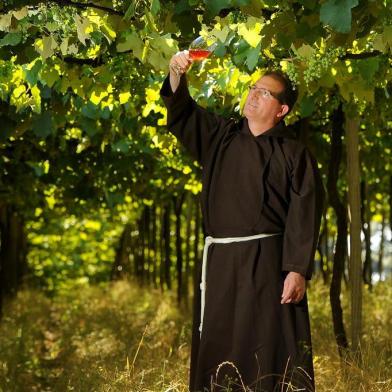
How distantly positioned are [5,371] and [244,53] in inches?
185

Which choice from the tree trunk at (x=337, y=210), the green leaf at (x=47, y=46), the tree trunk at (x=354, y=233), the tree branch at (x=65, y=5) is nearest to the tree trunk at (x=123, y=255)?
the tree trunk at (x=337, y=210)

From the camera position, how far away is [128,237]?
932 inches

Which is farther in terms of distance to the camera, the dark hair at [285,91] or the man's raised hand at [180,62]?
the dark hair at [285,91]

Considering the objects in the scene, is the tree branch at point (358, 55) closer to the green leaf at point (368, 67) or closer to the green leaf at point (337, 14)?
the green leaf at point (368, 67)

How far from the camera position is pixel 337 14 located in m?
4.20

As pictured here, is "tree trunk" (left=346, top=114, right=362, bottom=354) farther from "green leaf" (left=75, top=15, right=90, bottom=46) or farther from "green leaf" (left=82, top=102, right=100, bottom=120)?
"green leaf" (left=75, top=15, right=90, bottom=46)

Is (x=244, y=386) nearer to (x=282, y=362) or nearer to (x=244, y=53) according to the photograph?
(x=282, y=362)

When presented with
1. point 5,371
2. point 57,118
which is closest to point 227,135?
point 57,118

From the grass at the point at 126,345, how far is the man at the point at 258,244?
592 mm

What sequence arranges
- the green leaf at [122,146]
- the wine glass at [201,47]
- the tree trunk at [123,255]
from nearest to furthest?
the wine glass at [201,47] → the green leaf at [122,146] → the tree trunk at [123,255]

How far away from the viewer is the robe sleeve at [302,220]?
218 inches

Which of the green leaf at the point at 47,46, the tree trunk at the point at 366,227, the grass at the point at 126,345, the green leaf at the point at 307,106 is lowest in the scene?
the grass at the point at 126,345

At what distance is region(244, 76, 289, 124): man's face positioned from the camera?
224 inches

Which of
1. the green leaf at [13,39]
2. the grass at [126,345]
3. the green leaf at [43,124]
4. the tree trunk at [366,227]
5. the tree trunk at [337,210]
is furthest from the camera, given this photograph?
Result: the tree trunk at [366,227]
